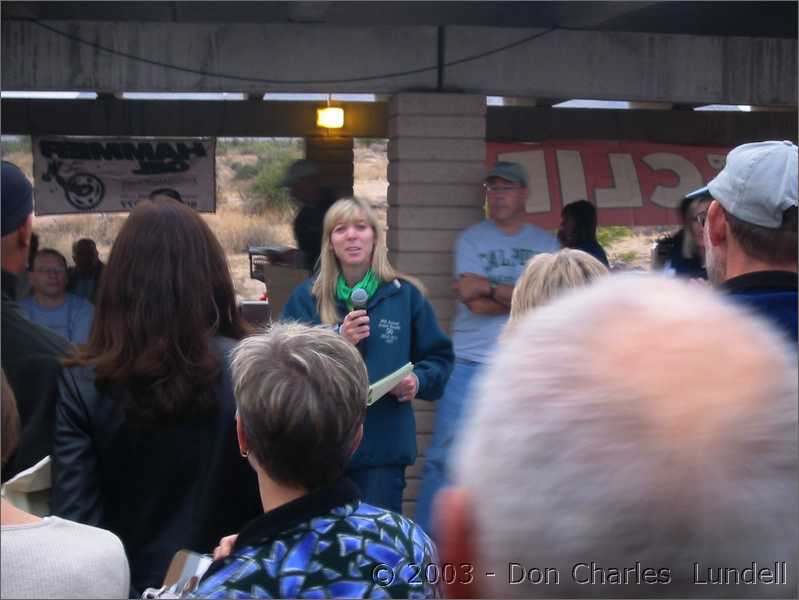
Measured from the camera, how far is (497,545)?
1.02m

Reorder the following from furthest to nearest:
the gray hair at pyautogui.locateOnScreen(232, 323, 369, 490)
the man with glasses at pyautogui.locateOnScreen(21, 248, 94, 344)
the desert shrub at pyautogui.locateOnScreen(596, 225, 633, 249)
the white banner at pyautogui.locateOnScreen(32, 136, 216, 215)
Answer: the desert shrub at pyautogui.locateOnScreen(596, 225, 633, 249)
the white banner at pyautogui.locateOnScreen(32, 136, 216, 215)
the man with glasses at pyautogui.locateOnScreen(21, 248, 94, 344)
the gray hair at pyautogui.locateOnScreen(232, 323, 369, 490)

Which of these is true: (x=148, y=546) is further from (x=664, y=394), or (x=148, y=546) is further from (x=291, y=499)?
(x=664, y=394)

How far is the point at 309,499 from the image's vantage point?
1974 millimetres

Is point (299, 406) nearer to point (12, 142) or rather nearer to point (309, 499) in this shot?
point (309, 499)

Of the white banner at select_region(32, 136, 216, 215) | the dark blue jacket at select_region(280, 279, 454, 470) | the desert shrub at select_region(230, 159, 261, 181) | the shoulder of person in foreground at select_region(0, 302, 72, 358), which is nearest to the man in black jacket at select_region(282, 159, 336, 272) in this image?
the white banner at select_region(32, 136, 216, 215)

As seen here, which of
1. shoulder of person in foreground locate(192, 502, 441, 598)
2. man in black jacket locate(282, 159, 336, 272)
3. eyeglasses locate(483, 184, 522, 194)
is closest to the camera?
shoulder of person in foreground locate(192, 502, 441, 598)

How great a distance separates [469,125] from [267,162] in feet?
111

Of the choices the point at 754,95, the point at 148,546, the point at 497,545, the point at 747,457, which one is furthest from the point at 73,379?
the point at 754,95

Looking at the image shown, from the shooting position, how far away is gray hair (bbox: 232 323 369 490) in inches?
80.2

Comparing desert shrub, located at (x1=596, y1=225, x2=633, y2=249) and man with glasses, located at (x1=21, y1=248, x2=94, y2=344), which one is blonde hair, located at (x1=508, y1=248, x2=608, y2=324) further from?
desert shrub, located at (x1=596, y1=225, x2=633, y2=249)

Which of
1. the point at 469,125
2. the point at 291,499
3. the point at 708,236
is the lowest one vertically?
the point at 291,499

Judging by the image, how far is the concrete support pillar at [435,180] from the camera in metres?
5.90

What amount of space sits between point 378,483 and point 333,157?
723 cm

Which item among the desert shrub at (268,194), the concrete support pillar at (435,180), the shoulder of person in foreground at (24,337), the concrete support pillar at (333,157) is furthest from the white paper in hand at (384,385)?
the desert shrub at (268,194)
